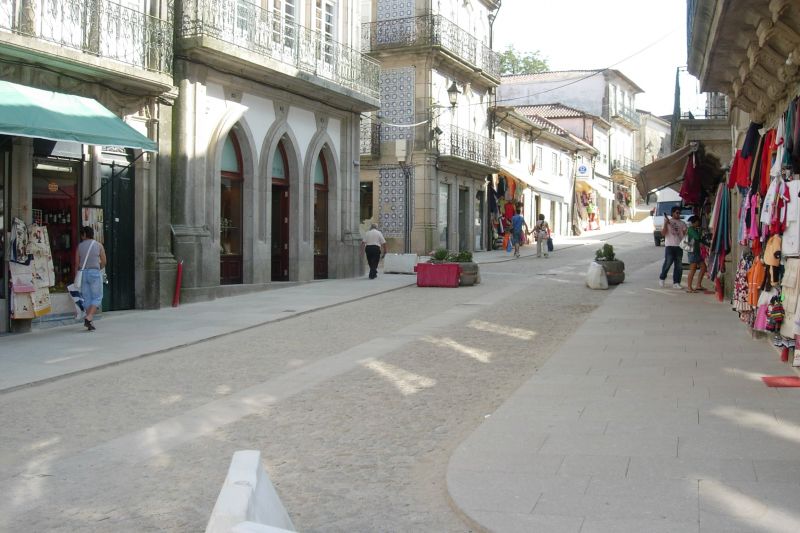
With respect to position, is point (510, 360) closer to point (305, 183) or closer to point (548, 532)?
point (548, 532)

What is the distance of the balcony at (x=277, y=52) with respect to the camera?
16.9 metres

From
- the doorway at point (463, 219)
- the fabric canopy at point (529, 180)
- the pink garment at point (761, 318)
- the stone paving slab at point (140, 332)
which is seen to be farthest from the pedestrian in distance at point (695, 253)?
the fabric canopy at point (529, 180)

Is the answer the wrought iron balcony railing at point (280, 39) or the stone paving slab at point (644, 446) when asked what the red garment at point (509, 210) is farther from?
the stone paving slab at point (644, 446)

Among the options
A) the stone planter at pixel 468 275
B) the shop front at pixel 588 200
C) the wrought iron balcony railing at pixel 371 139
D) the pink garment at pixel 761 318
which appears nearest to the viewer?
the pink garment at pixel 761 318

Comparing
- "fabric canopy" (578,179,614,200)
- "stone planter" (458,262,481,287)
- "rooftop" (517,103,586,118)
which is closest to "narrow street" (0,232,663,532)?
"stone planter" (458,262,481,287)

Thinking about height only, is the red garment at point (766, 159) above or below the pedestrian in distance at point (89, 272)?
above

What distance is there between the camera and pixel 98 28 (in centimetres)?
1443

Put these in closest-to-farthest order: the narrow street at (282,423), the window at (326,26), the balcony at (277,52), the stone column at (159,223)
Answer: the narrow street at (282,423) < the stone column at (159,223) < the balcony at (277,52) < the window at (326,26)

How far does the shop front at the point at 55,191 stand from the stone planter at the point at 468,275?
8010 mm

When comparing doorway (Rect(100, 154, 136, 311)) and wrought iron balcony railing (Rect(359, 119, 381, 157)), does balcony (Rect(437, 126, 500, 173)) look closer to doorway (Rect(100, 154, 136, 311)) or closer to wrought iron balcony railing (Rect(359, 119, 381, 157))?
wrought iron balcony railing (Rect(359, 119, 381, 157))

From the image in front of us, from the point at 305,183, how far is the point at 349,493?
1703 cm

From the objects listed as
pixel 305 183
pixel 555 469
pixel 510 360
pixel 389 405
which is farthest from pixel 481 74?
pixel 555 469

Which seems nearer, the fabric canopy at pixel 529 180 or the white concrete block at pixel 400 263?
the white concrete block at pixel 400 263

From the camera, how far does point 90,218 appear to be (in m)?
14.7
